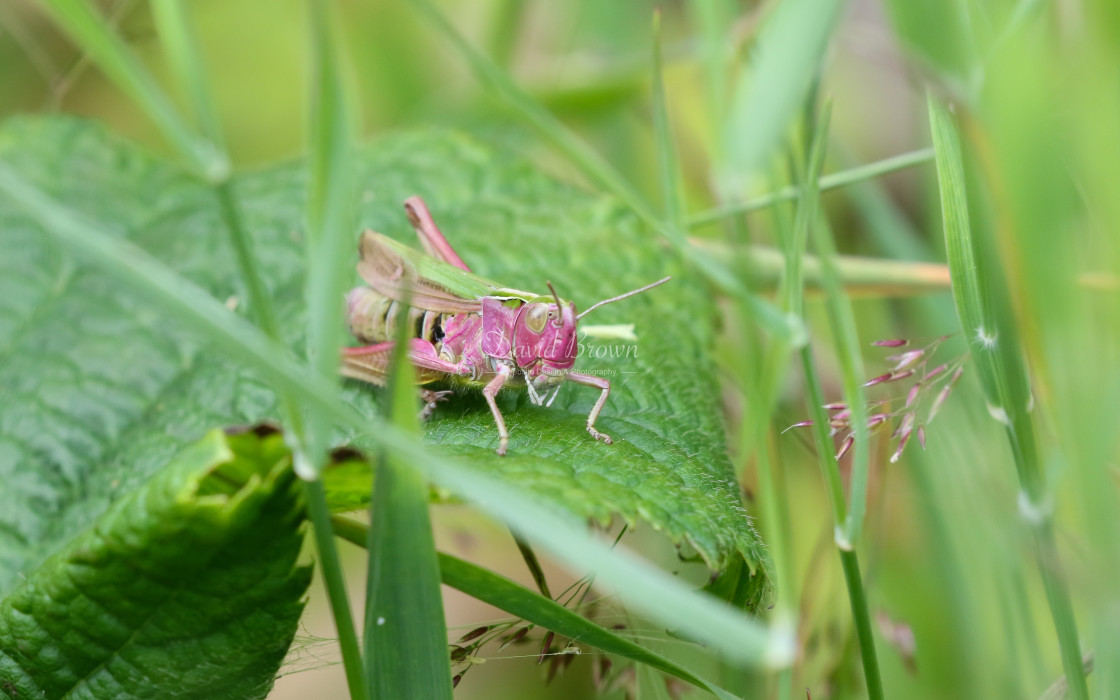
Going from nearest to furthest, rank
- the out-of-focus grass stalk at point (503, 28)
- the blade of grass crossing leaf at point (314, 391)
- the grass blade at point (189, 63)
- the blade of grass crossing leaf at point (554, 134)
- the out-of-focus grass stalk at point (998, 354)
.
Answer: the blade of grass crossing leaf at point (314, 391), the grass blade at point (189, 63), the blade of grass crossing leaf at point (554, 134), the out-of-focus grass stalk at point (998, 354), the out-of-focus grass stalk at point (503, 28)

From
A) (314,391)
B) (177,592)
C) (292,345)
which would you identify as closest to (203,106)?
(314,391)

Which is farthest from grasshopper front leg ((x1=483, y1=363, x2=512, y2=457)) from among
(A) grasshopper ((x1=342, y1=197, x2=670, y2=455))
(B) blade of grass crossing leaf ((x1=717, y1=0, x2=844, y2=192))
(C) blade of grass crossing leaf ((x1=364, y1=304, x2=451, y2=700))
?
(B) blade of grass crossing leaf ((x1=717, y1=0, x2=844, y2=192))

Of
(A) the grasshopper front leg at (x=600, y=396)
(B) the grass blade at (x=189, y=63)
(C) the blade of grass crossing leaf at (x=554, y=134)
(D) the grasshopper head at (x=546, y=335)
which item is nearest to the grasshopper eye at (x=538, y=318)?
(D) the grasshopper head at (x=546, y=335)

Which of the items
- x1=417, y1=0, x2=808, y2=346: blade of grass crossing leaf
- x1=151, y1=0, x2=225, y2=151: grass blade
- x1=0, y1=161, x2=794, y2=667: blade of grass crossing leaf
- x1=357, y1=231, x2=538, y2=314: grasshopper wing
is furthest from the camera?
x1=357, y1=231, x2=538, y2=314: grasshopper wing

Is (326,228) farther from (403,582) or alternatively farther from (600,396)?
(600,396)

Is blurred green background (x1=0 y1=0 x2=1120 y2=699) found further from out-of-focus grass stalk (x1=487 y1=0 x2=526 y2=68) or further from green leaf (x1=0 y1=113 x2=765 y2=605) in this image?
green leaf (x1=0 y1=113 x2=765 y2=605)

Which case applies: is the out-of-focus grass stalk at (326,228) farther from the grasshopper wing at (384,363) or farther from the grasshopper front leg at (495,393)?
the grasshopper wing at (384,363)

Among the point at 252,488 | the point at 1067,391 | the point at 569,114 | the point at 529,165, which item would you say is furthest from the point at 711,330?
the point at 569,114
